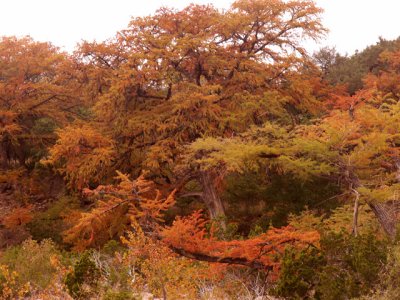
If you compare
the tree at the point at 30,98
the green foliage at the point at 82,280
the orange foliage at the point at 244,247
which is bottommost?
the green foliage at the point at 82,280

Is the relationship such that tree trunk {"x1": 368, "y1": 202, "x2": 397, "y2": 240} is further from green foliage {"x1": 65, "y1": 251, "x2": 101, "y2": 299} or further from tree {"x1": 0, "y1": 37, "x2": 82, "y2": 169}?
tree {"x1": 0, "y1": 37, "x2": 82, "y2": 169}

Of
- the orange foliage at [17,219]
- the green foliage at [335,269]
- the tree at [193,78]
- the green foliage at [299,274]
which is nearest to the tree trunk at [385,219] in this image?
the green foliage at [335,269]

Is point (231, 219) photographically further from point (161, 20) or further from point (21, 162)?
point (21, 162)

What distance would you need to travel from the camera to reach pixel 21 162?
2173cm

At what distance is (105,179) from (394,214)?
9923 millimetres

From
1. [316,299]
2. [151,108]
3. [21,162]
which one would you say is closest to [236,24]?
[151,108]

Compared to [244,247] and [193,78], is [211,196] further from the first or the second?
[244,247]

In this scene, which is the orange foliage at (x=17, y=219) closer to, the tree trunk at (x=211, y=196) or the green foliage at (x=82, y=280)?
the tree trunk at (x=211, y=196)

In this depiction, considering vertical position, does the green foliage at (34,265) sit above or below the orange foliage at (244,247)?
below

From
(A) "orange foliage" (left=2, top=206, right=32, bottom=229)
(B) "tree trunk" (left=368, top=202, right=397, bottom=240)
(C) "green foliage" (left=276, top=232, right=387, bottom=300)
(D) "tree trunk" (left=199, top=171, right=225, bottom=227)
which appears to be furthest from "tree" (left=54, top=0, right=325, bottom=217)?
(C) "green foliage" (left=276, top=232, right=387, bottom=300)

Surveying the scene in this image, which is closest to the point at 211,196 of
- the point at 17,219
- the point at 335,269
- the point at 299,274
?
the point at 17,219

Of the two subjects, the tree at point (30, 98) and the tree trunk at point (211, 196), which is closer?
the tree trunk at point (211, 196)

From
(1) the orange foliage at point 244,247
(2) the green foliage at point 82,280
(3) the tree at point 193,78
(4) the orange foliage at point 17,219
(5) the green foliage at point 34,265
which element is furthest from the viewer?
(4) the orange foliage at point 17,219

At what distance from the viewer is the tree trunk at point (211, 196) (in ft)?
48.3
